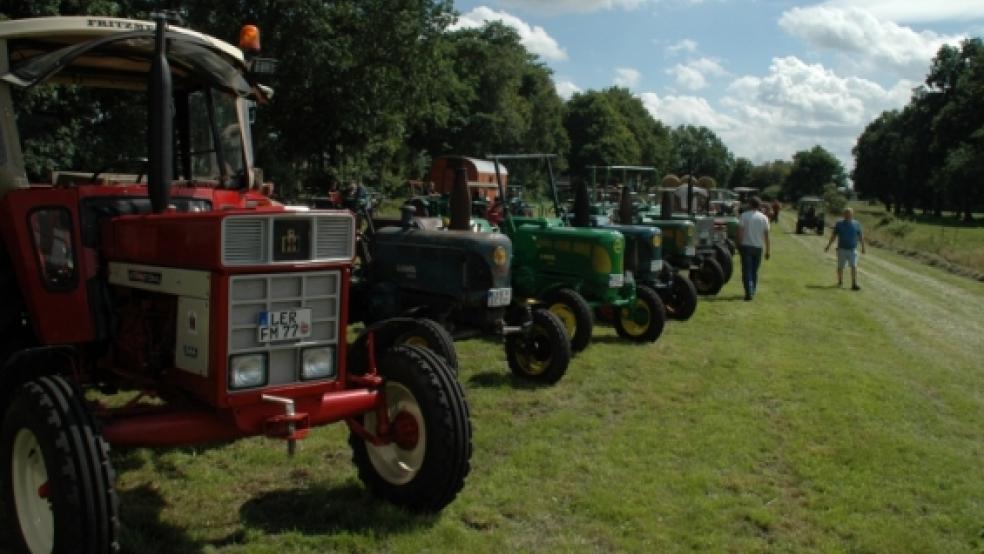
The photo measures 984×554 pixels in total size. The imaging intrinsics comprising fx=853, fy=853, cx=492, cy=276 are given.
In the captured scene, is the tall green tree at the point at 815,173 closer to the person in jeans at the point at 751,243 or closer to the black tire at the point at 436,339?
the person in jeans at the point at 751,243

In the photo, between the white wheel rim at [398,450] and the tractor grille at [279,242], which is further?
the white wheel rim at [398,450]

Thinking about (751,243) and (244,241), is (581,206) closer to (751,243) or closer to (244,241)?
(751,243)

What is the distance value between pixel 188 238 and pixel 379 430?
1293mm

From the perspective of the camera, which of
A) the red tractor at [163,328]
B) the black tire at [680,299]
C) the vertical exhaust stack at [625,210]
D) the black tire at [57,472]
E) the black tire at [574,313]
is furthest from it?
the vertical exhaust stack at [625,210]

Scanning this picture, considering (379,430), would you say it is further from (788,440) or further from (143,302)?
(788,440)

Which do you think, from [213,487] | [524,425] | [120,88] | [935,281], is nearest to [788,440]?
[524,425]

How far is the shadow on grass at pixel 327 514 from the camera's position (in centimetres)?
402

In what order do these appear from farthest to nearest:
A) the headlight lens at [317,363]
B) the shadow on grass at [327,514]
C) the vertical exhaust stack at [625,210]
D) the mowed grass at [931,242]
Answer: the mowed grass at [931,242] → the vertical exhaust stack at [625,210] → the shadow on grass at [327,514] → the headlight lens at [317,363]

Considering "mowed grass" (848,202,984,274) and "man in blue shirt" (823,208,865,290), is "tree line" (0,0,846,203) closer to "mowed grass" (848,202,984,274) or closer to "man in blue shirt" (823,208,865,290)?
"man in blue shirt" (823,208,865,290)

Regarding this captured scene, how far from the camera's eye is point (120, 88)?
527 cm

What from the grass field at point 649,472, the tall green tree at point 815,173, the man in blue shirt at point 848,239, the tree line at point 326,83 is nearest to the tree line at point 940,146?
the tall green tree at point 815,173

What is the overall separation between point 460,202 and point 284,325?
151 inches

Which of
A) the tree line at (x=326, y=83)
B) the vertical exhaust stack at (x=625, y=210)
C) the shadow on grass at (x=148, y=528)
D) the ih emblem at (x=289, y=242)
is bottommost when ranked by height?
the shadow on grass at (x=148, y=528)

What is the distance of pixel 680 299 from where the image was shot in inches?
440
